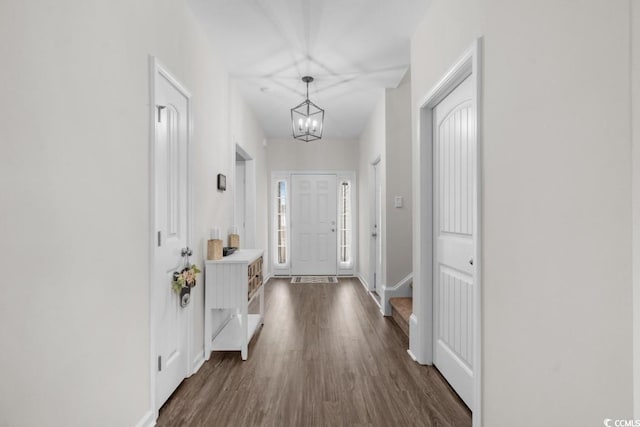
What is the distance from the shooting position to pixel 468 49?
1.83 metres

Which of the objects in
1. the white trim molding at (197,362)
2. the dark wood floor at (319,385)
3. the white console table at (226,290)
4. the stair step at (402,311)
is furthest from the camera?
the stair step at (402,311)

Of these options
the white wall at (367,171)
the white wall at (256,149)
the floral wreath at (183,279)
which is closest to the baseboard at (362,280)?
the white wall at (367,171)

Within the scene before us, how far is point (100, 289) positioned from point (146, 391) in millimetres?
725

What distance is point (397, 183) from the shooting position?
13.8ft

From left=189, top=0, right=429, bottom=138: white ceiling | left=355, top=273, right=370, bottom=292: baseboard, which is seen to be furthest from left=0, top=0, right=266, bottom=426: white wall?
left=355, top=273, right=370, bottom=292: baseboard

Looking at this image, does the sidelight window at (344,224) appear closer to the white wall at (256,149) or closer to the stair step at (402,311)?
the white wall at (256,149)

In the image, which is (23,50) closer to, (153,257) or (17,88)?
(17,88)

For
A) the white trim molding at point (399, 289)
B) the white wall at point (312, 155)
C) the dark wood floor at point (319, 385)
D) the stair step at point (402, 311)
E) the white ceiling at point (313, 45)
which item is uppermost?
the white ceiling at point (313, 45)

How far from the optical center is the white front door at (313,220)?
6.70 metres

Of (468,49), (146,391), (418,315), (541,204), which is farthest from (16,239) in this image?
(418,315)

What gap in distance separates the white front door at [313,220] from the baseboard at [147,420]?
483 centimetres

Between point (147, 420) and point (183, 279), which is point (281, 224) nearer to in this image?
point (183, 279)

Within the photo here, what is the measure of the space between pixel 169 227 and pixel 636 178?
2.24 meters

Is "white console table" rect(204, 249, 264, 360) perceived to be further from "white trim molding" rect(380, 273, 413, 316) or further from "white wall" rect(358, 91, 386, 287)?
"white wall" rect(358, 91, 386, 287)
